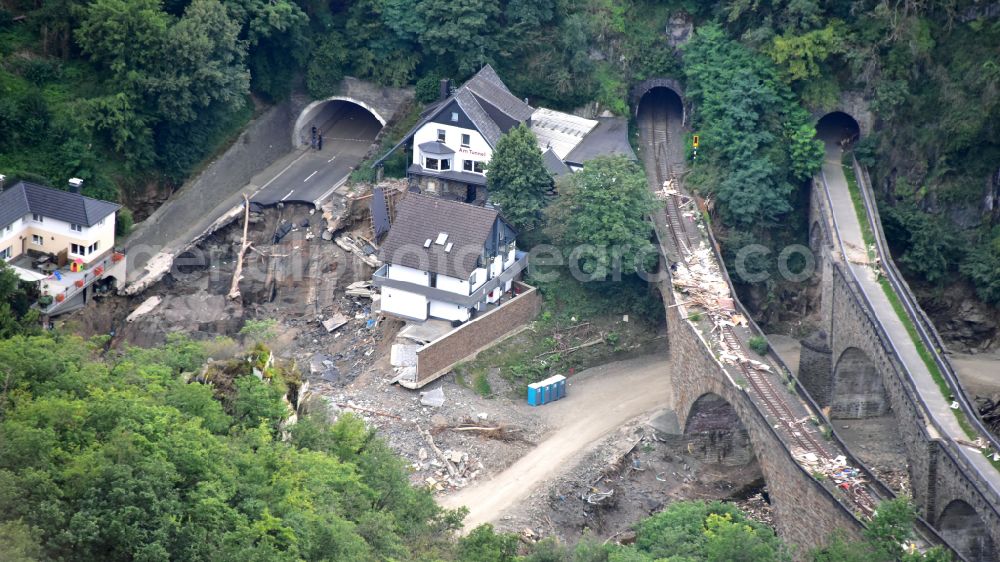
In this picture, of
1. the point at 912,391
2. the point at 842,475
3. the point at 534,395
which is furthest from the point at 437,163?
the point at 842,475

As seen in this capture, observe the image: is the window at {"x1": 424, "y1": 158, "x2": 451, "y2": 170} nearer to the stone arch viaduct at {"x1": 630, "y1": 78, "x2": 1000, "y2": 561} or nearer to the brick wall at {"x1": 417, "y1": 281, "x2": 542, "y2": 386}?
the brick wall at {"x1": 417, "y1": 281, "x2": 542, "y2": 386}

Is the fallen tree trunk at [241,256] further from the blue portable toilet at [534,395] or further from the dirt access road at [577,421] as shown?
the dirt access road at [577,421]

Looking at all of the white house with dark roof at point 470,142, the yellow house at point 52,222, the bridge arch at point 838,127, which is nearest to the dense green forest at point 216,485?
the yellow house at point 52,222

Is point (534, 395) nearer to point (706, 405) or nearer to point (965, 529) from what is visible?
point (706, 405)

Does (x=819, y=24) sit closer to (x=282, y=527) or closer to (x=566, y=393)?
(x=566, y=393)

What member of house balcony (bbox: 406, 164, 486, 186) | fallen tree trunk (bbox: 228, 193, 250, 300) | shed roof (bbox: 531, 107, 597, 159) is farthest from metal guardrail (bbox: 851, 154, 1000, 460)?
fallen tree trunk (bbox: 228, 193, 250, 300)
